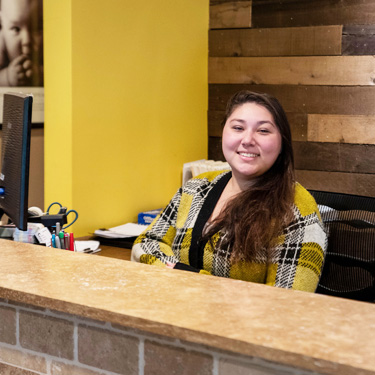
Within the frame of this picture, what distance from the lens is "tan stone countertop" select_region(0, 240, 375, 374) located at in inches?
38.4

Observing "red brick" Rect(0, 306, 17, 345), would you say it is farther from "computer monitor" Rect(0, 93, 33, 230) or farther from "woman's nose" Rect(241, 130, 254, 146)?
"woman's nose" Rect(241, 130, 254, 146)

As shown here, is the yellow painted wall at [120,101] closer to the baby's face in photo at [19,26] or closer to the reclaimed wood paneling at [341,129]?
the baby's face in photo at [19,26]

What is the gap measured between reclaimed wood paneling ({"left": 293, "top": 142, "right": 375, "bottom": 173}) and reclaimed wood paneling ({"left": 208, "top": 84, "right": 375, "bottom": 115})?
0.19m

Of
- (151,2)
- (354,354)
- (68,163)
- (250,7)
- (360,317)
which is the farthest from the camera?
(250,7)

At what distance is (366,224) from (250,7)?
214 cm

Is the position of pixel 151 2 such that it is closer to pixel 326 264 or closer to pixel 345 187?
pixel 345 187

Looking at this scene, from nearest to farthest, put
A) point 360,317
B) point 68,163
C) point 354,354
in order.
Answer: point 354,354
point 360,317
point 68,163

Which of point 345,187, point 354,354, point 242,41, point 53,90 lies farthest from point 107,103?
point 354,354

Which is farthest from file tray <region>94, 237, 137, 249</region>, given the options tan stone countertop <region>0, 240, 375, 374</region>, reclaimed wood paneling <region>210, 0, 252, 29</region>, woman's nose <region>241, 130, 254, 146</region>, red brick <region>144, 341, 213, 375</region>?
red brick <region>144, 341, 213, 375</region>

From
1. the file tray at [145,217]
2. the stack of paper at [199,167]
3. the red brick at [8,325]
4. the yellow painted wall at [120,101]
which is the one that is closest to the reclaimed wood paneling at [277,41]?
the yellow painted wall at [120,101]

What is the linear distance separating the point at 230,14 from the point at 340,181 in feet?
3.84

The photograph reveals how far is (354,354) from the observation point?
0.95 m

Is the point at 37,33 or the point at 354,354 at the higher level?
the point at 37,33

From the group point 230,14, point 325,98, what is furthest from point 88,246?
point 230,14
